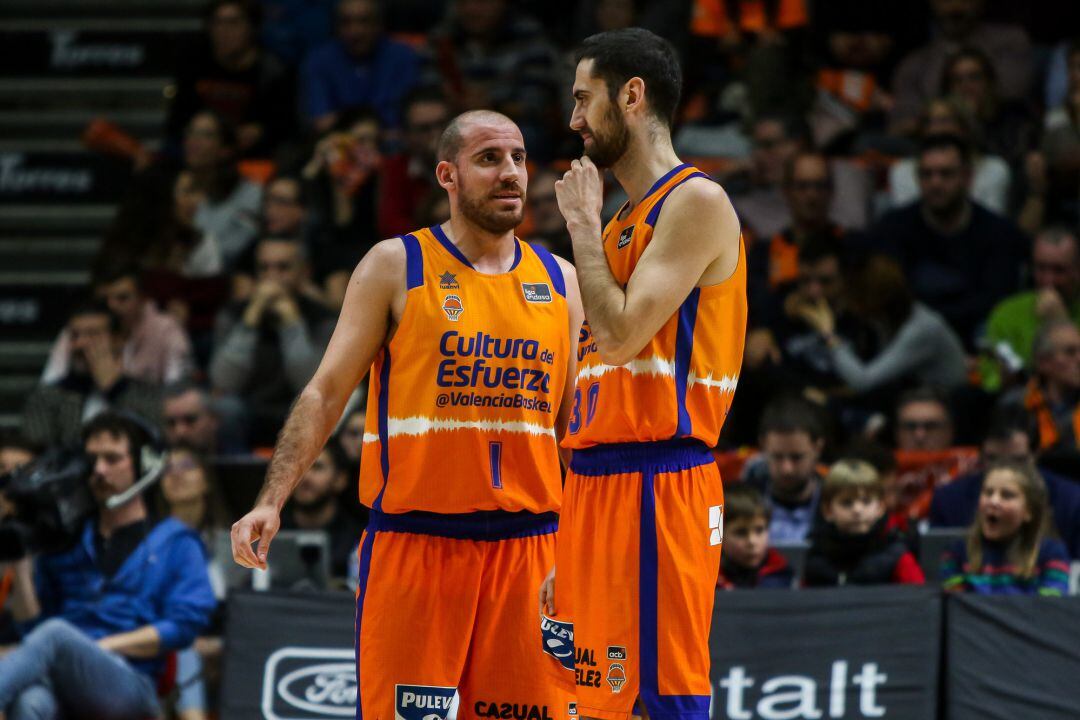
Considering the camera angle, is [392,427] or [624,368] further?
[392,427]

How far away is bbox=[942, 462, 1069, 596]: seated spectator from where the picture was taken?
A: 26.8 feet

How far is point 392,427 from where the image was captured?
5777 millimetres

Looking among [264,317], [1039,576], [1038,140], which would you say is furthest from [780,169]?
[1039,576]

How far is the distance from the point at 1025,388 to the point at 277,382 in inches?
191

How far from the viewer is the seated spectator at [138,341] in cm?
1194

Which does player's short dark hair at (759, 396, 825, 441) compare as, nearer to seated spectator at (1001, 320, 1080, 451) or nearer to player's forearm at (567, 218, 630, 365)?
seated spectator at (1001, 320, 1080, 451)

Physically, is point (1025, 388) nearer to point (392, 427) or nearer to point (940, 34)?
point (940, 34)

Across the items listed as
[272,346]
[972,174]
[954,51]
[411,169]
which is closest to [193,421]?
[272,346]

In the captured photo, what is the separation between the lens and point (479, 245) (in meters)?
5.96

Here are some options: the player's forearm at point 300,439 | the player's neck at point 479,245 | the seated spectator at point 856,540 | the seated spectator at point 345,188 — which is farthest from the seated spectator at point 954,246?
the player's forearm at point 300,439

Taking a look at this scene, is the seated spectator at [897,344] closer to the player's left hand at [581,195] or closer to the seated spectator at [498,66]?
the seated spectator at [498,66]

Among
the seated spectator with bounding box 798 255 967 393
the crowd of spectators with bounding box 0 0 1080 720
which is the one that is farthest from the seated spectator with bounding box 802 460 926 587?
the seated spectator with bounding box 798 255 967 393

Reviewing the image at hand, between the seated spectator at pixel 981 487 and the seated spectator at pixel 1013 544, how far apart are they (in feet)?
1.35

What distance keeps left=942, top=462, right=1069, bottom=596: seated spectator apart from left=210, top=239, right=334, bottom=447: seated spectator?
4.79m
